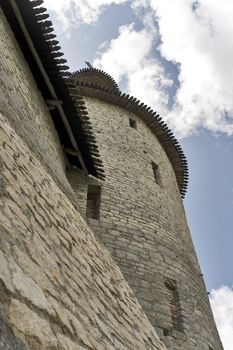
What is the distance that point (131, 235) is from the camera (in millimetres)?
6625

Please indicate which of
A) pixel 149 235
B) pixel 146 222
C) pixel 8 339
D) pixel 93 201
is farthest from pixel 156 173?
pixel 8 339

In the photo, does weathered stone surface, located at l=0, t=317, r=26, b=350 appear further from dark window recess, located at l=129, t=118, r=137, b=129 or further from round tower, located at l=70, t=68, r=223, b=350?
dark window recess, located at l=129, t=118, r=137, b=129

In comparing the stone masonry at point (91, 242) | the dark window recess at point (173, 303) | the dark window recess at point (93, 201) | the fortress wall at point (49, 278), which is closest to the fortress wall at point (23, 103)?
the stone masonry at point (91, 242)

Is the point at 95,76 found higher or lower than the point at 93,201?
higher

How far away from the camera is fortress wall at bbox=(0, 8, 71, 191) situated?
11.7 feet

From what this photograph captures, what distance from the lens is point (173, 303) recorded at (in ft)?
20.1

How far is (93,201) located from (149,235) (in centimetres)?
127

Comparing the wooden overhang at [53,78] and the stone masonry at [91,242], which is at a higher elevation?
the wooden overhang at [53,78]

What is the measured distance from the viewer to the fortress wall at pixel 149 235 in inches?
229

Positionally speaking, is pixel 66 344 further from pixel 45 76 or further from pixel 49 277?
pixel 45 76

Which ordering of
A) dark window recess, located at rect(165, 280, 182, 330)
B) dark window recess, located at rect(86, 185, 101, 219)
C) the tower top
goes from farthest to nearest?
1. the tower top
2. dark window recess, located at rect(86, 185, 101, 219)
3. dark window recess, located at rect(165, 280, 182, 330)

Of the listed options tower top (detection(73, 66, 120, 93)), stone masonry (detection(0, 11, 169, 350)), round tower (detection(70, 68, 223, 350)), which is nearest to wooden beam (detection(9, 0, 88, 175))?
round tower (detection(70, 68, 223, 350))

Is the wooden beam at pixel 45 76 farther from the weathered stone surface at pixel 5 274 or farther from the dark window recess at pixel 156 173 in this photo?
the weathered stone surface at pixel 5 274

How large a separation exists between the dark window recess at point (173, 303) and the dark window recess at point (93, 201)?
1739 mm
